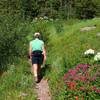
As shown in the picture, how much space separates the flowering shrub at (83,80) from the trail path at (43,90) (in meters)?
0.90

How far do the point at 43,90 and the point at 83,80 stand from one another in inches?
85.3

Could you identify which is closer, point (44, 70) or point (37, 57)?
point (37, 57)

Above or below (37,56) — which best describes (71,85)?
above

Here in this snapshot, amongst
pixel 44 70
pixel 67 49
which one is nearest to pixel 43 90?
pixel 44 70

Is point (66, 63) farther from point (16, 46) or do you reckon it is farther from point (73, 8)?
point (73, 8)

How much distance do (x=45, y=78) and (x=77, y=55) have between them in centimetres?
242

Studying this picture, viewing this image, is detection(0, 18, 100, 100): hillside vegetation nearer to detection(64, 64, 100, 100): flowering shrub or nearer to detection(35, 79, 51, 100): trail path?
detection(64, 64, 100, 100): flowering shrub

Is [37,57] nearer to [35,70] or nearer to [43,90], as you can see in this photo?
[35,70]

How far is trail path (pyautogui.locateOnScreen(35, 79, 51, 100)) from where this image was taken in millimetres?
15059

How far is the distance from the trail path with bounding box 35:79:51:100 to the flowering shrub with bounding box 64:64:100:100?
2.95 feet

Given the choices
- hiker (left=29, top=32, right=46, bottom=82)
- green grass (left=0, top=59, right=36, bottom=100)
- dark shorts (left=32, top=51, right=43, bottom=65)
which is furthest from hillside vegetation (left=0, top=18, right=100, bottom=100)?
dark shorts (left=32, top=51, right=43, bottom=65)

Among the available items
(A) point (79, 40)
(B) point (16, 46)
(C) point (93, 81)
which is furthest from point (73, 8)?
(C) point (93, 81)

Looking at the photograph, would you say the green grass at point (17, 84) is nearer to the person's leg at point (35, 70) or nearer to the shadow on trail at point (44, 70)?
the person's leg at point (35, 70)

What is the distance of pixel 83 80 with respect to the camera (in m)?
14.2
